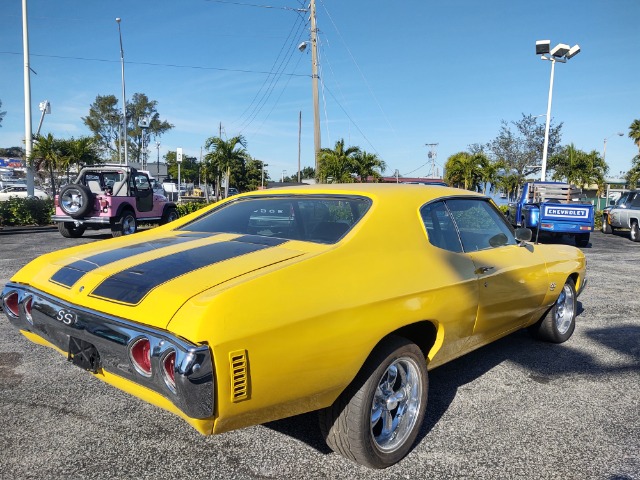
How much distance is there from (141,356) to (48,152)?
20.1 meters

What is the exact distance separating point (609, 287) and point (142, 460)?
7.31m

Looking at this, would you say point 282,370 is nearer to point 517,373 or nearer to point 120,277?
point 120,277

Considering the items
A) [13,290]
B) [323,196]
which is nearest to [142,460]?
[13,290]

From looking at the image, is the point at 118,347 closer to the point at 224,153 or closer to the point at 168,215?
the point at 168,215

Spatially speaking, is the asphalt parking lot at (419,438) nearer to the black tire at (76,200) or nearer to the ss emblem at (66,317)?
the ss emblem at (66,317)

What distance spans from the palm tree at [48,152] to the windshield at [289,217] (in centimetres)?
1810

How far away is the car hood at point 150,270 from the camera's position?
6.45 feet

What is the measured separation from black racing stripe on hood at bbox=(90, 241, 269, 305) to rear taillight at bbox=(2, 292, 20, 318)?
0.86 metres

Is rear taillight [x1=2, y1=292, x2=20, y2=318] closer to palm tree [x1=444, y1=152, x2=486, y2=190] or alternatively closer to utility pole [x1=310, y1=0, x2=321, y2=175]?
utility pole [x1=310, y1=0, x2=321, y2=175]

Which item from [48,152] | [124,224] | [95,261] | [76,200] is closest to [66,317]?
[95,261]

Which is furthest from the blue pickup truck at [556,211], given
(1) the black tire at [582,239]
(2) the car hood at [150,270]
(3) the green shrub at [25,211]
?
(3) the green shrub at [25,211]

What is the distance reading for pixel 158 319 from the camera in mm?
1876

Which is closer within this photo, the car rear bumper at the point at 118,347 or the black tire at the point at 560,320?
the car rear bumper at the point at 118,347

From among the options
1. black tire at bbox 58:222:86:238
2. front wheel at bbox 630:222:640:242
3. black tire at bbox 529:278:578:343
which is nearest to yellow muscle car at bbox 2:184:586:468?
black tire at bbox 529:278:578:343
